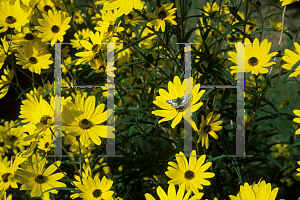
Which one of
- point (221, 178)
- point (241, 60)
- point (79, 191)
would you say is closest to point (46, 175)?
point (79, 191)

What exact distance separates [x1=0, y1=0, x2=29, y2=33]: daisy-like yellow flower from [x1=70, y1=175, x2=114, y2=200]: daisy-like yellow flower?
30.6 inches

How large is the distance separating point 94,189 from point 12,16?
0.91 m

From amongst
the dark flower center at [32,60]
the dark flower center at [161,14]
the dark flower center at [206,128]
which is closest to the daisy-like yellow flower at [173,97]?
the dark flower center at [206,128]

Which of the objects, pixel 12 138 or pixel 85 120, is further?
pixel 12 138

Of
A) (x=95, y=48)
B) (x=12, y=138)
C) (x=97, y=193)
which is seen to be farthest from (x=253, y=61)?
(x=12, y=138)

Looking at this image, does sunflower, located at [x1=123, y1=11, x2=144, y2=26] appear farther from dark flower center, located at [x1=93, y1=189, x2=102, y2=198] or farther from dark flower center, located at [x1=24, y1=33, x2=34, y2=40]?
dark flower center, located at [x1=93, y1=189, x2=102, y2=198]

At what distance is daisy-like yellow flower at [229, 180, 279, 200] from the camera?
94 centimetres

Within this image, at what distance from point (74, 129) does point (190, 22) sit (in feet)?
10.4

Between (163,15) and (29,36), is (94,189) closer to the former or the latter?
(163,15)

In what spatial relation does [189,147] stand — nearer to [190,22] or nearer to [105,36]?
[105,36]

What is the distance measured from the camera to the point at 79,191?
3.70 ft

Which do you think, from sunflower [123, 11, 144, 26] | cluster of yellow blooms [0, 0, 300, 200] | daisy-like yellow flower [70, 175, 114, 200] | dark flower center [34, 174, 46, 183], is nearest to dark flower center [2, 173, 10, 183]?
cluster of yellow blooms [0, 0, 300, 200]

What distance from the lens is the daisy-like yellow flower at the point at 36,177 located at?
127 cm

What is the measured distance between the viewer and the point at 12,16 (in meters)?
1.35
